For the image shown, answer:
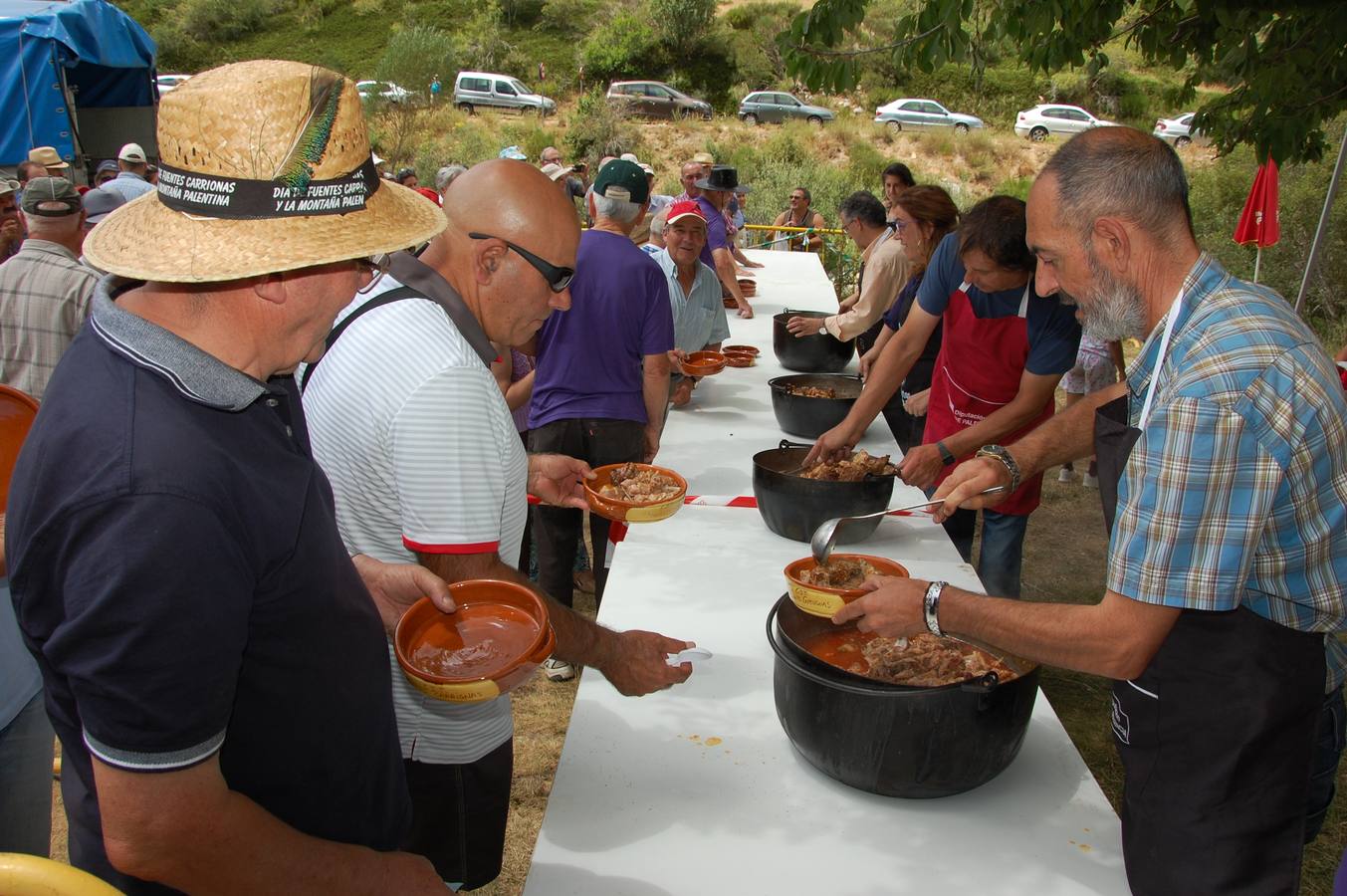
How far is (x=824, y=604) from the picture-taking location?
6.47ft

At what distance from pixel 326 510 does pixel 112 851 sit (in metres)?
0.42

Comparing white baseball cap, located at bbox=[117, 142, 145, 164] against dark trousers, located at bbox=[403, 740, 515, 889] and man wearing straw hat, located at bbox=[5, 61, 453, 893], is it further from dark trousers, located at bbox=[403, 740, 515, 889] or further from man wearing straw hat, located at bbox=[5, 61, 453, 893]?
man wearing straw hat, located at bbox=[5, 61, 453, 893]

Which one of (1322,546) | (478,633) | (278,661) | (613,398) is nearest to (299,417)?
(278,661)

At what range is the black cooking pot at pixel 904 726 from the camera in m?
1.63

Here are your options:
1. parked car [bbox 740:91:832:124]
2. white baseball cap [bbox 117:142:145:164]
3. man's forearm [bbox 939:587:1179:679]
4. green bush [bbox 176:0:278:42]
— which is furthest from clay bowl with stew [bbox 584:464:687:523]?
green bush [bbox 176:0:278:42]

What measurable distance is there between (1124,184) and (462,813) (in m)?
1.75

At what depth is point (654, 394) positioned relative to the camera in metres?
3.84

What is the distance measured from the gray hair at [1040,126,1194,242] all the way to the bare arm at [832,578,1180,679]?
0.65 m

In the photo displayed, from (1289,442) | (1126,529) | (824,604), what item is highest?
(1289,442)

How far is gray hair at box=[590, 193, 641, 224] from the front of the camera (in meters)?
3.94

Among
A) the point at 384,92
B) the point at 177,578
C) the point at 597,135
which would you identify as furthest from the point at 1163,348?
the point at 384,92

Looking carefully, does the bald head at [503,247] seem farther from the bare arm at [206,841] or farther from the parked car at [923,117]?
the parked car at [923,117]

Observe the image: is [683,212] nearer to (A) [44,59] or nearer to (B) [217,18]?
(A) [44,59]

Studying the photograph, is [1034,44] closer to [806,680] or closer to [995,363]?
[995,363]
